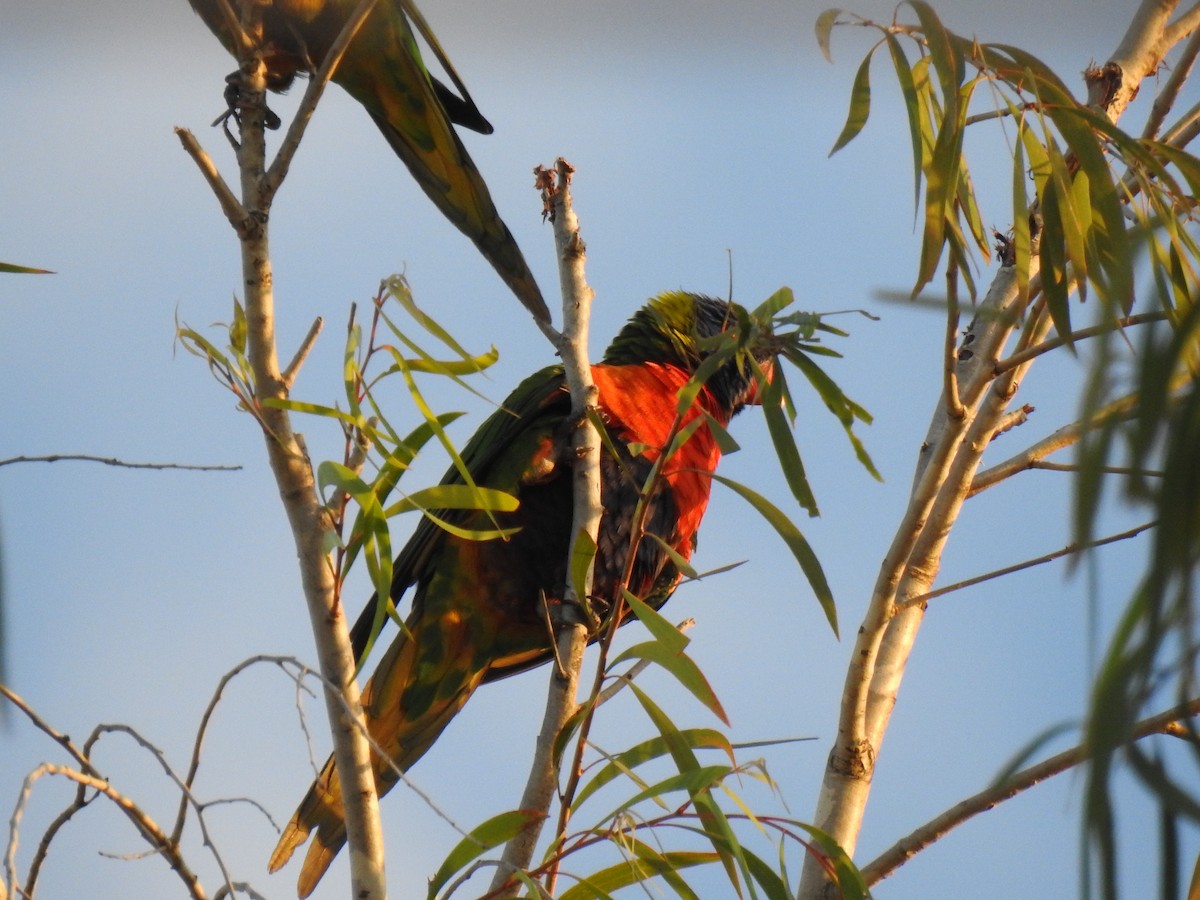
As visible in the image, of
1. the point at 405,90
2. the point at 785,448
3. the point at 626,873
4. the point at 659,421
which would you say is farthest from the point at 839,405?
the point at 405,90

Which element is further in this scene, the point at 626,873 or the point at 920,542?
the point at 920,542

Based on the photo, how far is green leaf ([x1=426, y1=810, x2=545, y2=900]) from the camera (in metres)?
1.43

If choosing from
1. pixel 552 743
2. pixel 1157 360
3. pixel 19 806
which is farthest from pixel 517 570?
pixel 1157 360

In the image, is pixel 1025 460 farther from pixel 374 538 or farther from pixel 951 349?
pixel 374 538

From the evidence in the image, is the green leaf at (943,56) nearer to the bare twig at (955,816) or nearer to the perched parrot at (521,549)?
the bare twig at (955,816)

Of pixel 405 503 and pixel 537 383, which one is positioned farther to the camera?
pixel 537 383

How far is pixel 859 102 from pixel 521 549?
1.25 metres

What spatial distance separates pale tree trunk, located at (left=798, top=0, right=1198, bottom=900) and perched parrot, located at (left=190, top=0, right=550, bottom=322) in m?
0.86

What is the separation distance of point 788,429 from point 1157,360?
0.80 m

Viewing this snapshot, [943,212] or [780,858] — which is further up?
[943,212]

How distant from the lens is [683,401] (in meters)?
1.41

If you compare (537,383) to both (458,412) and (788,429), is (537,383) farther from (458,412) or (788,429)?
(788,429)

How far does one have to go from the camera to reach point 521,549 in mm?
2453

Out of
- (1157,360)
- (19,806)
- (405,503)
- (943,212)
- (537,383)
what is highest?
(537,383)
